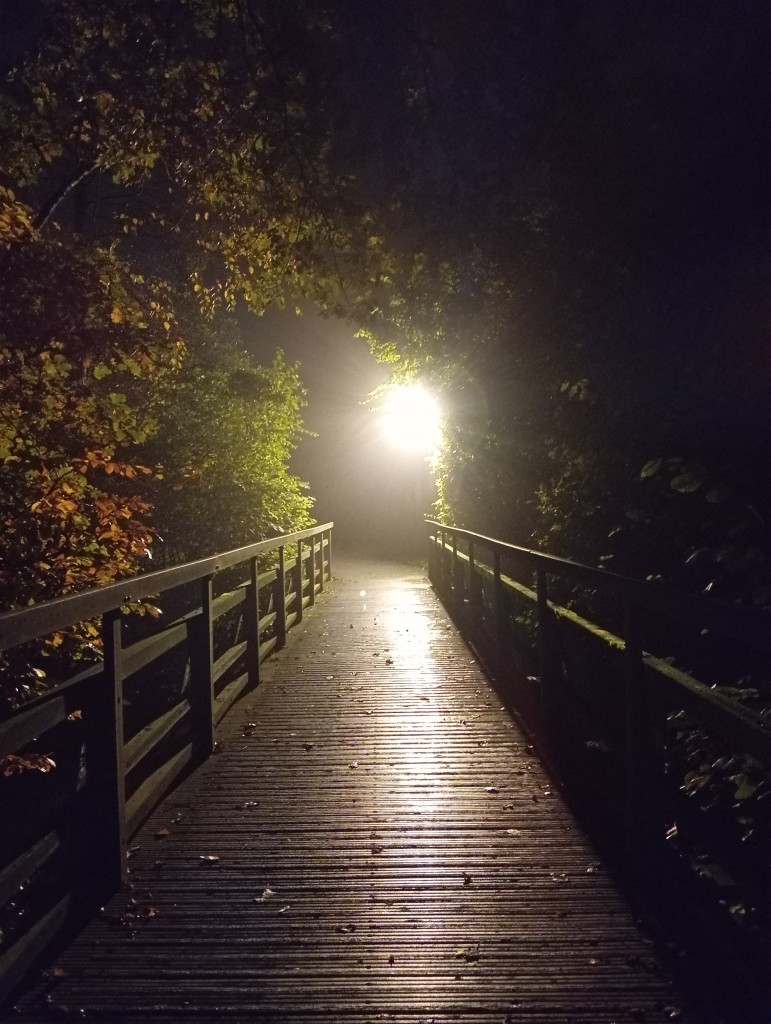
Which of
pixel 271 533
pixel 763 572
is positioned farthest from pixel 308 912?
pixel 271 533

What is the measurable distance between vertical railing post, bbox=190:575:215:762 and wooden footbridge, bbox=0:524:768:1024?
14 mm

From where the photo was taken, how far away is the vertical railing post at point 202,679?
16.3 ft

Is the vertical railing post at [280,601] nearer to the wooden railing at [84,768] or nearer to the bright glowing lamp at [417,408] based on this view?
the wooden railing at [84,768]

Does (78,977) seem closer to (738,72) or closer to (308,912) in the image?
(308,912)

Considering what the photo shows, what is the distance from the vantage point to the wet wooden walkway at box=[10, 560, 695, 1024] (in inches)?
101

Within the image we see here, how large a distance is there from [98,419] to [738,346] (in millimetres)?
4992

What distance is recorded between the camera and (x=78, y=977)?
2.70 metres

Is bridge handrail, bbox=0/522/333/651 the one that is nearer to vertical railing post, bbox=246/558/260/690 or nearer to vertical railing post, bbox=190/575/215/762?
vertical railing post, bbox=190/575/215/762

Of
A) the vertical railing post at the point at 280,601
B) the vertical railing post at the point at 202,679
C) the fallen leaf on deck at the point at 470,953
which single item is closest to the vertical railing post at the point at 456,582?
the vertical railing post at the point at 280,601

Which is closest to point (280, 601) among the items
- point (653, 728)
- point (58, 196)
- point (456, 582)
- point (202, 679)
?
point (456, 582)

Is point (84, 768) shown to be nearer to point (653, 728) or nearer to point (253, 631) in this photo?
point (653, 728)

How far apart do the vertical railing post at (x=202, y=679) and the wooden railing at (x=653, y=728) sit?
197 cm

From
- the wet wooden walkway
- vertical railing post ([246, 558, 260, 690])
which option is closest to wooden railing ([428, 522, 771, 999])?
the wet wooden walkway

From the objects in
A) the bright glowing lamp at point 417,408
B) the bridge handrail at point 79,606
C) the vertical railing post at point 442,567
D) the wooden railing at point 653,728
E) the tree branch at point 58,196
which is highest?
the tree branch at point 58,196
